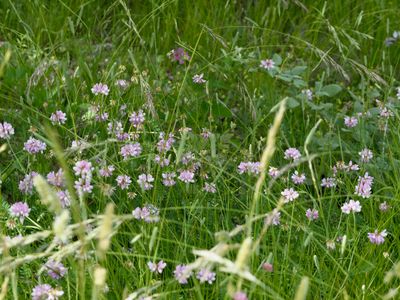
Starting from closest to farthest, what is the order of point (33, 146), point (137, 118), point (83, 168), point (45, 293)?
point (45, 293) → point (83, 168) → point (33, 146) → point (137, 118)

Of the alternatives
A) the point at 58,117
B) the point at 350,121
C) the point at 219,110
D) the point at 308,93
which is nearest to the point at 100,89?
the point at 58,117

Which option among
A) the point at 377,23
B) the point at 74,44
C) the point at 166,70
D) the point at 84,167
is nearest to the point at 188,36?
the point at 166,70

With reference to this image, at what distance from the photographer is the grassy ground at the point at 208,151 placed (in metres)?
2.03

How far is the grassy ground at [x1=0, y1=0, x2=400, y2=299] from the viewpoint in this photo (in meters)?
2.03

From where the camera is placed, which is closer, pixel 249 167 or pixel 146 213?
pixel 146 213

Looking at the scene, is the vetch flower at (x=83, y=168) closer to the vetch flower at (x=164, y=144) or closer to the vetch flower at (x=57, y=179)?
the vetch flower at (x=57, y=179)

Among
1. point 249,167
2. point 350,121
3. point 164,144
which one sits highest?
point 164,144

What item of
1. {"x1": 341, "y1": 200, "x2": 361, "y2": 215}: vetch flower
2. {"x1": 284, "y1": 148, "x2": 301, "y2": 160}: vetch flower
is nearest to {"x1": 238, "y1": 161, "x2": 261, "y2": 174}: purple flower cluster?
{"x1": 284, "y1": 148, "x2": 301, "y2": 160}: vetch flower

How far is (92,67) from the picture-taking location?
330cm

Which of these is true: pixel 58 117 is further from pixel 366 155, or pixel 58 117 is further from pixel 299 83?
pixel 366 155

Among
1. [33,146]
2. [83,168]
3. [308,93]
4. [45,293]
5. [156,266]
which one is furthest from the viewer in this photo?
[308,93]

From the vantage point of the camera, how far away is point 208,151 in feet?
8.75

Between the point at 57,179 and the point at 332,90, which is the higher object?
the point at 57,179

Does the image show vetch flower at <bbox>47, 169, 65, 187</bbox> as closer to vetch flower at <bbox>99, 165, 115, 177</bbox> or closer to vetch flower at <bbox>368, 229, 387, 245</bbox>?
vetch flower at <bbox>99, 165, 115, 177</bbox>
